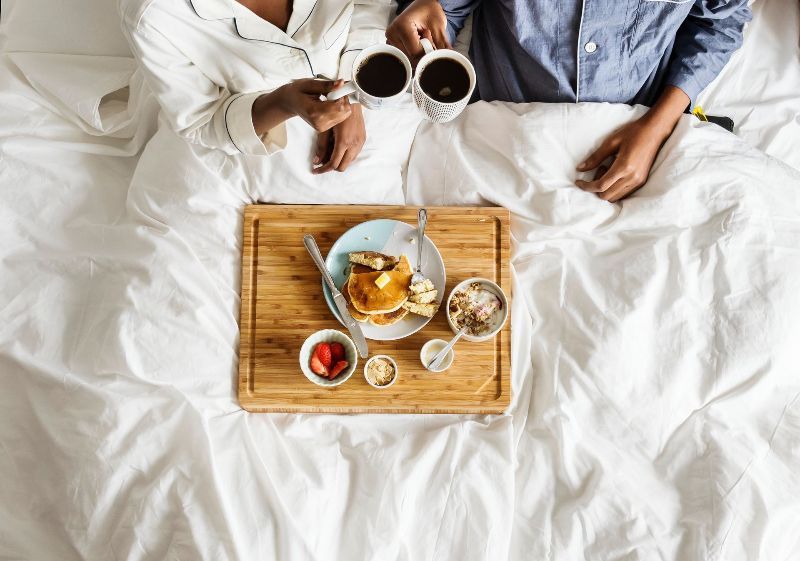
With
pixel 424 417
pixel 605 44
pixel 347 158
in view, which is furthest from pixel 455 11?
pixel 424 417

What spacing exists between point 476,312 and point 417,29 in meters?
0.57

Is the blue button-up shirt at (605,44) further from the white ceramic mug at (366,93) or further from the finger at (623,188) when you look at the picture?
the white ceramic mug at (366,93)

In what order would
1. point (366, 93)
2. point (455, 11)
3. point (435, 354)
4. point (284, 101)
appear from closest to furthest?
point (366, 93) < point (284, 101) < point (435, 354) < point (455, 11)

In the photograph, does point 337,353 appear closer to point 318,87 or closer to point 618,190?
point 318,87

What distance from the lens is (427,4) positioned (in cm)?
126

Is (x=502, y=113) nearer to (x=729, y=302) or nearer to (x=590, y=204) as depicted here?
(x=590, y=204)

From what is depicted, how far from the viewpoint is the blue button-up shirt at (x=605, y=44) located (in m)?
1.32

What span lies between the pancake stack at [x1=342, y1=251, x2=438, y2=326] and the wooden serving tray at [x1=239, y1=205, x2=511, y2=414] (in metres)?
0.05

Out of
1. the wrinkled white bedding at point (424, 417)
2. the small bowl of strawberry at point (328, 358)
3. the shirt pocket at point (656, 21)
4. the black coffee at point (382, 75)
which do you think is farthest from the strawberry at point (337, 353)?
the shirt pocket at point (656, 21)

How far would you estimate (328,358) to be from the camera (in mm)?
1186

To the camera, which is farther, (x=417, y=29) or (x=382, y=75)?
(x=417, y=29)

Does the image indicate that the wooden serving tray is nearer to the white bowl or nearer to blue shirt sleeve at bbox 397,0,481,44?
the white bowl

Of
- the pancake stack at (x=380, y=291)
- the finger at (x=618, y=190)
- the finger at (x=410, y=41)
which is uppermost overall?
the finger at (x=410, y=41)

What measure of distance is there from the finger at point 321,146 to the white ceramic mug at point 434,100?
1.12ft
